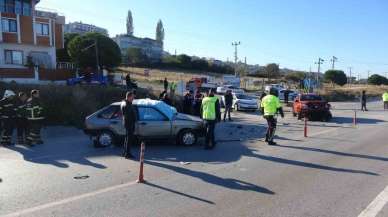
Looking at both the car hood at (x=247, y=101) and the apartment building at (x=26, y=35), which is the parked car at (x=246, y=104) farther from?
the apartment building at (x=26, y=35)

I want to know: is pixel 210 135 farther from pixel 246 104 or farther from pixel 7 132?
pixel 246 104

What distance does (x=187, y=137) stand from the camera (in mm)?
13555

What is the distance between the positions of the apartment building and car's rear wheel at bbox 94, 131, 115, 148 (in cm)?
2489

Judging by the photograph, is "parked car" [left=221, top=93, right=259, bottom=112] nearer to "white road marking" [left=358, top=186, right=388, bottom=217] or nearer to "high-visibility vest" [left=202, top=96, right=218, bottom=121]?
"high-visibility vest" [left=202, top=96, right=218, bottom=121]

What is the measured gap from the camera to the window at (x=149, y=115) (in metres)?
13.4

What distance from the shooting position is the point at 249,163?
34.6 feet

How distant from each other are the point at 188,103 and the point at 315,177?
1380 centimetres

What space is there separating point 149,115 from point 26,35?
1132 inches

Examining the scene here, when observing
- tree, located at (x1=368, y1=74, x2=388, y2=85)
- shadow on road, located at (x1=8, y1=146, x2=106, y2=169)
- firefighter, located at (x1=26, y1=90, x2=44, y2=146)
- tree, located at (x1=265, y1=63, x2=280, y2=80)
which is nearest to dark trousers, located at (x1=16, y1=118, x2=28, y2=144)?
firefighter, located at (x1=26, y1=90, x2=44, y2=146)

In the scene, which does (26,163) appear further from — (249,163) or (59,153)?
(249,163)

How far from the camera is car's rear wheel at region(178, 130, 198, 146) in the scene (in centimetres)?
1353

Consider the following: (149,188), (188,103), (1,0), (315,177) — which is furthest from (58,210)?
(1,0)

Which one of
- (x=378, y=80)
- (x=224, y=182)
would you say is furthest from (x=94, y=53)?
(x=378, y=80)

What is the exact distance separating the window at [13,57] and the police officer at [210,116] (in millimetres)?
29195
